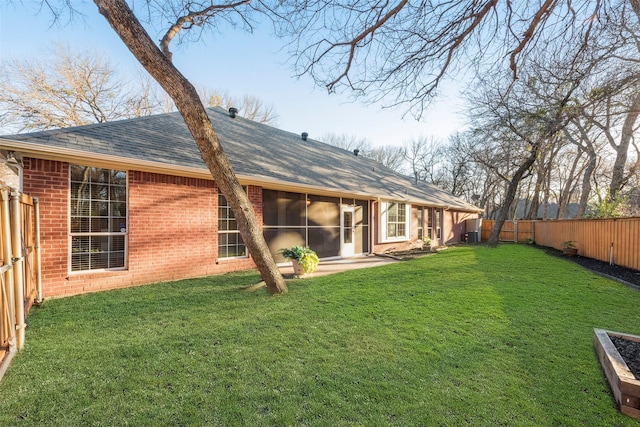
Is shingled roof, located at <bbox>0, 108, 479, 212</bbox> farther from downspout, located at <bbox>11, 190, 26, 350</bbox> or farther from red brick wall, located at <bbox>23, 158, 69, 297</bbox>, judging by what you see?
downspout, located at <bbox>11, 190, 26, 350</bbox>

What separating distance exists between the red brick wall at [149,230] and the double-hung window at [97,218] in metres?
0.14

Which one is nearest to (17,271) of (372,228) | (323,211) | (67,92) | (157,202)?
(157,202)

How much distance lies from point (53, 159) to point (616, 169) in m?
23.5

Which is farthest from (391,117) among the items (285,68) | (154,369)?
(154,369)

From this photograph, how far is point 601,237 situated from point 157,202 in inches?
545

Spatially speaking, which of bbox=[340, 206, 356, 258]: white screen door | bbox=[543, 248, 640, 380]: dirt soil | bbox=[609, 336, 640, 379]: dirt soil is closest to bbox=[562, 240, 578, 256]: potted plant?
bbox=[543, 248, 640, 380]: dirt soil

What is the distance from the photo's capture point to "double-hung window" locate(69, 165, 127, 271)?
529cm

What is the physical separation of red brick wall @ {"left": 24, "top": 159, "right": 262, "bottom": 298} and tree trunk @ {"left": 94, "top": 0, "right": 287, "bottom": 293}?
6.98ft

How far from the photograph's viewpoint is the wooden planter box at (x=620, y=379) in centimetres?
225

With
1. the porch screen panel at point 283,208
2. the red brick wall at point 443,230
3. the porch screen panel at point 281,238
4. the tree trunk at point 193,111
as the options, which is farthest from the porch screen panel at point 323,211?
the tree trunk at point 193,111

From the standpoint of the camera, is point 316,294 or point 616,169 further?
point 616,169

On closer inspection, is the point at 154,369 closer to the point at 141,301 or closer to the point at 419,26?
the point at 141,301

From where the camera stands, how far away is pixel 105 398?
2340 millimetres

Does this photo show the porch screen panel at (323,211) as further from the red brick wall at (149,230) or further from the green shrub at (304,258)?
the green shrub at (304,258)
